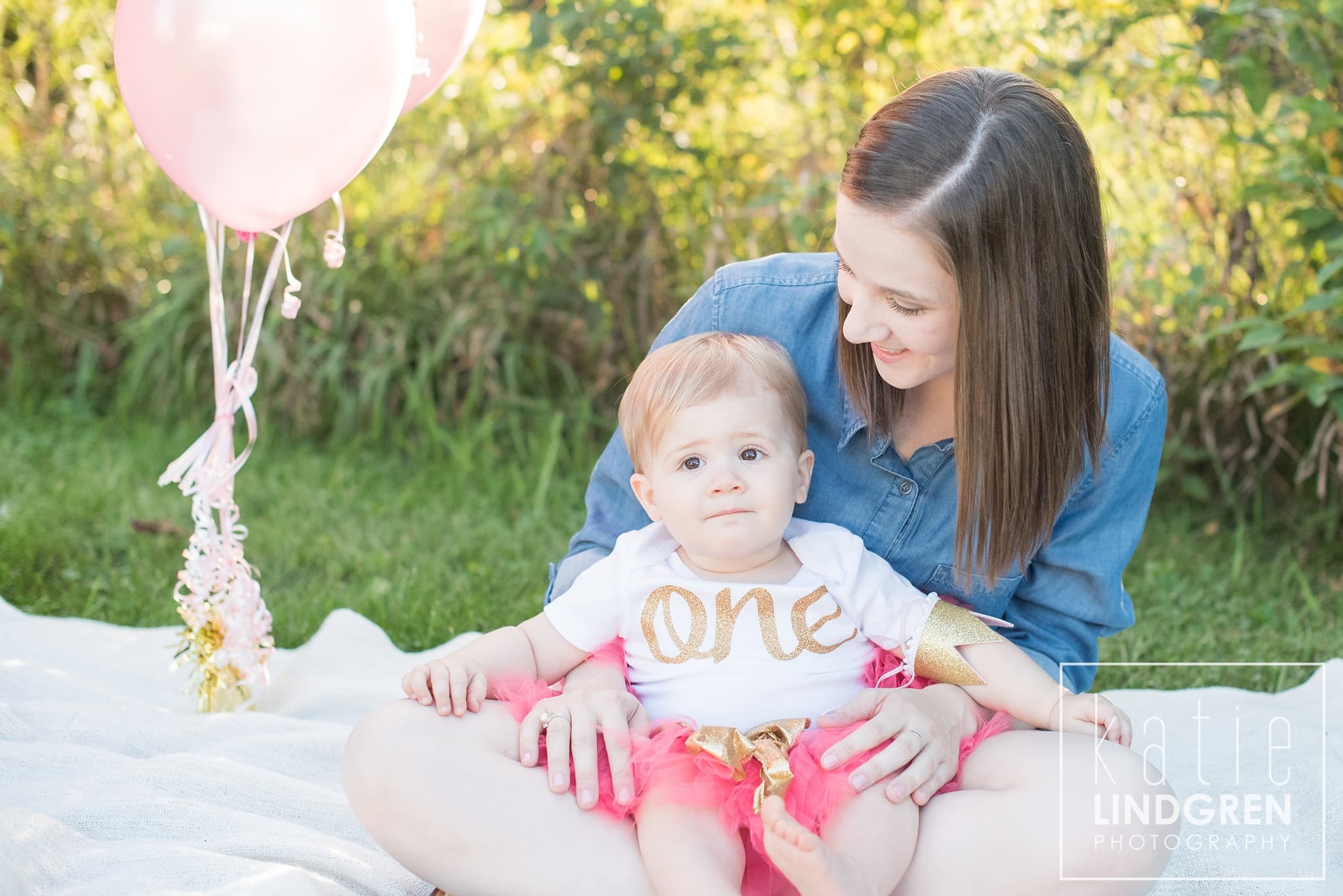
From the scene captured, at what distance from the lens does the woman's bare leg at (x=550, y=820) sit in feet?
4.99

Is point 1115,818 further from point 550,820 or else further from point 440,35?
point 440,35

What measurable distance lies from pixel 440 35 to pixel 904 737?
1504 millimetres

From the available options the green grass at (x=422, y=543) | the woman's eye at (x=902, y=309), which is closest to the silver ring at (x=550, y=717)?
the woman's eye at (x=902, y=309)

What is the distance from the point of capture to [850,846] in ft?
4.90

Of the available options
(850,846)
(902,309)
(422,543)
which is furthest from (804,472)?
(422,543)

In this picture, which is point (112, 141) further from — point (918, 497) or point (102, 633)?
point (918, 497)

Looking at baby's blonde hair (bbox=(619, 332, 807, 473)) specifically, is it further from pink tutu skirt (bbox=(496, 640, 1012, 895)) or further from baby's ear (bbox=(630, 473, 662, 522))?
pink tutu skirt (bbox=(496, 640, 1012, 895))

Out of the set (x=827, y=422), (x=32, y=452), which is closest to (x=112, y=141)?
(x=32, y=452)

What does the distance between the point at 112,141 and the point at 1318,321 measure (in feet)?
12.6

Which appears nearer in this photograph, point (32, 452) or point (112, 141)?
point (32, 452)

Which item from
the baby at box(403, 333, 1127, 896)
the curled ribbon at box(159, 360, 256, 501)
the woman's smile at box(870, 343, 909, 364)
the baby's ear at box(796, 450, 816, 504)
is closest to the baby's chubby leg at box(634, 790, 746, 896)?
the baby at box(403, 333, 1127, 896)

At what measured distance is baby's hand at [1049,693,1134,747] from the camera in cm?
162

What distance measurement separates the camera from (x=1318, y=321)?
3.31m

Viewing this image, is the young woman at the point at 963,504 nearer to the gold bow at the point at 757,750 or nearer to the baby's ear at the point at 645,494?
the gold bow at the point at 757,750
